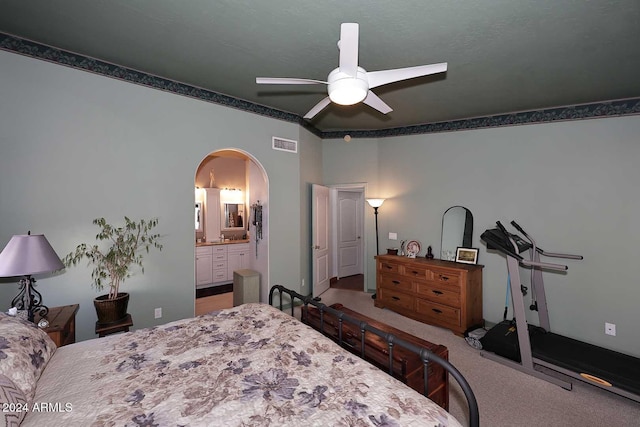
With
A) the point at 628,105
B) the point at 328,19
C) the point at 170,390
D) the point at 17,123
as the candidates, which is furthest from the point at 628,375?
the point at 17,123

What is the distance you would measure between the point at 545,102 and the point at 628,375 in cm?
291

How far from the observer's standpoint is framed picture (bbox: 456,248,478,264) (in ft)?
13.2

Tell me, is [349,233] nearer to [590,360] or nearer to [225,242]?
[225,242]

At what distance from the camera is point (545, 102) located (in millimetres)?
3381

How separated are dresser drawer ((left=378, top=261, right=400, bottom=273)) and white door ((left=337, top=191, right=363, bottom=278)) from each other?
5.84 ft

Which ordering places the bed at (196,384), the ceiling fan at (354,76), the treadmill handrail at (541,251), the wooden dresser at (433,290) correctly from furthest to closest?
the wooden dresser at (433,290) < the treadmill handrail at (541,251) < the ceiling fan at (354,76) < the bed at (196,384)

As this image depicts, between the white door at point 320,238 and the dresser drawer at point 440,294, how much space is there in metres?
1.70

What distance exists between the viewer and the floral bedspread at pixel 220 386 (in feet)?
3.72

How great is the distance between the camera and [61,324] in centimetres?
206

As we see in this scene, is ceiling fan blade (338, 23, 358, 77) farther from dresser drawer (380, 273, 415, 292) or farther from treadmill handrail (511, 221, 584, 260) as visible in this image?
dresser drawer (380, 273, 415, 292)

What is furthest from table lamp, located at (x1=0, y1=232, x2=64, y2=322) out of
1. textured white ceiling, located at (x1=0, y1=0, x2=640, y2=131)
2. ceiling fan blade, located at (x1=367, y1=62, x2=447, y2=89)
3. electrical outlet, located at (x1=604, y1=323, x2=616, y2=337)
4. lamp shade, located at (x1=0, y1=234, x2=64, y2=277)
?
electrical outlet, located at (x1=604, y1=323, x2=616, y2=337)

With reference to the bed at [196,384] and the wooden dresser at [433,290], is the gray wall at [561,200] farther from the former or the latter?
the bed at [196,384]

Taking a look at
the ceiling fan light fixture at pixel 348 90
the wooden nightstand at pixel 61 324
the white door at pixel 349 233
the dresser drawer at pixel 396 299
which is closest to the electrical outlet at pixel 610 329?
the dresser drawer at pixel 396 299

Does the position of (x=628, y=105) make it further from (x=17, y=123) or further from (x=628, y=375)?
(x=17, y=123)
